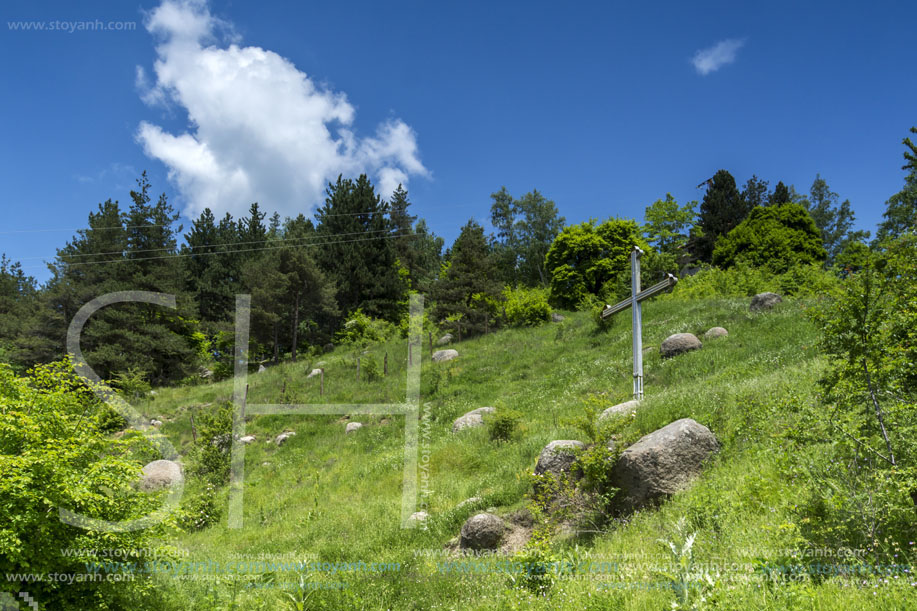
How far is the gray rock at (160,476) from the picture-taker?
12.4m

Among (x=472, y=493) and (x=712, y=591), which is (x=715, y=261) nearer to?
(x=472, y=493)

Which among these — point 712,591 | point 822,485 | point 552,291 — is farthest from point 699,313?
point 552,291

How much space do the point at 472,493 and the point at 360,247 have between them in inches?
1481

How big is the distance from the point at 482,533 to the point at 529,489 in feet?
4.64

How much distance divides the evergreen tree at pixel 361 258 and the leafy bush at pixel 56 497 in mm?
37679

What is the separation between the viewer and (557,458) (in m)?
8.01

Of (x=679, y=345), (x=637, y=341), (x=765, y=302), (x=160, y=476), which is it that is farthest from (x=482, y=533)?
(x=765, y=302)

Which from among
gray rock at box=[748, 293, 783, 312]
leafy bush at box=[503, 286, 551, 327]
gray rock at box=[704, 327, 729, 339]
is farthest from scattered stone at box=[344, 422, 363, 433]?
gray rock at box=[748, 293, 783, 312]

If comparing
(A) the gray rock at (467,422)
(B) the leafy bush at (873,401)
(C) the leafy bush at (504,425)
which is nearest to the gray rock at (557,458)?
(B) the leafy bush at (873,401)

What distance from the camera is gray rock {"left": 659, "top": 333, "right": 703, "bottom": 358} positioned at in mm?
16203

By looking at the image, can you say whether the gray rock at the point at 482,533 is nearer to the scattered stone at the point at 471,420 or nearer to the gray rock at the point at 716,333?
the scattered stone at the point at 471,420

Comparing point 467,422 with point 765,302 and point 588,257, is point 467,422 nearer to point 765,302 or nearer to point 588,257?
point 765,302

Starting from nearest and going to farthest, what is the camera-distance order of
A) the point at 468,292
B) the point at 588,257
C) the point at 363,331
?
the point at 468,292 → the point at 363,331 → the point at 588,257

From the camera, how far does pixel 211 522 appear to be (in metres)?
11.3
